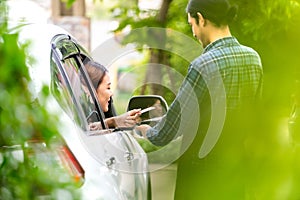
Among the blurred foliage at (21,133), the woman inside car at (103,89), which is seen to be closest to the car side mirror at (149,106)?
the woman inside car at (103,89)

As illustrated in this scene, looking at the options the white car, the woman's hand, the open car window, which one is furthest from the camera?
the woman's hand

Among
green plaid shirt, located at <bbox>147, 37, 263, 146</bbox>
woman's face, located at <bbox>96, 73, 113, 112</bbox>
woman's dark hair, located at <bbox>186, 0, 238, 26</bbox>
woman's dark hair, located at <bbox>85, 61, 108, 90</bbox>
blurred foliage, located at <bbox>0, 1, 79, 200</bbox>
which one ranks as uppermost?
blurred foliage, located at <bbox>0, 1, 79, 200</bbox>

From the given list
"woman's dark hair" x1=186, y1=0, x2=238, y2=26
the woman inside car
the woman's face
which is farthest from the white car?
"woman's dark hair" x1=186, y1=0, x2=238, y2=26

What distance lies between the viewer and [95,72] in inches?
181

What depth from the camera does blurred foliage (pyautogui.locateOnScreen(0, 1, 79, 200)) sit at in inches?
61.7

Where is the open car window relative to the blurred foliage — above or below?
below

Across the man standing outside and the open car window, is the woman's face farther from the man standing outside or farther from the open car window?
the man standing outside

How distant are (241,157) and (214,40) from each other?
8.96 ft

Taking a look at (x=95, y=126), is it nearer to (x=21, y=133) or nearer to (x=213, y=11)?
(x=213, y=11)

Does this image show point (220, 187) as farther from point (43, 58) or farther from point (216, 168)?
point (43, 58)

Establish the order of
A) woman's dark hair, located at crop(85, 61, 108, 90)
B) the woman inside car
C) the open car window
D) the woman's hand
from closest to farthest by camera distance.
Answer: the open car window → the woman's hand → the woman inside car → woman's dark hair, located at crop(85, 61, 108, 90)

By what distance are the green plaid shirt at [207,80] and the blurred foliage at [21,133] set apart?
2.22 m

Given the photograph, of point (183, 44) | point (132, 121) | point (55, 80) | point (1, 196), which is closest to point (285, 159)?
point (1, 196)

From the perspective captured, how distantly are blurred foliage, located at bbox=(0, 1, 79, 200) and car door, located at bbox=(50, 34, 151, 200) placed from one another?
58.0 inches
